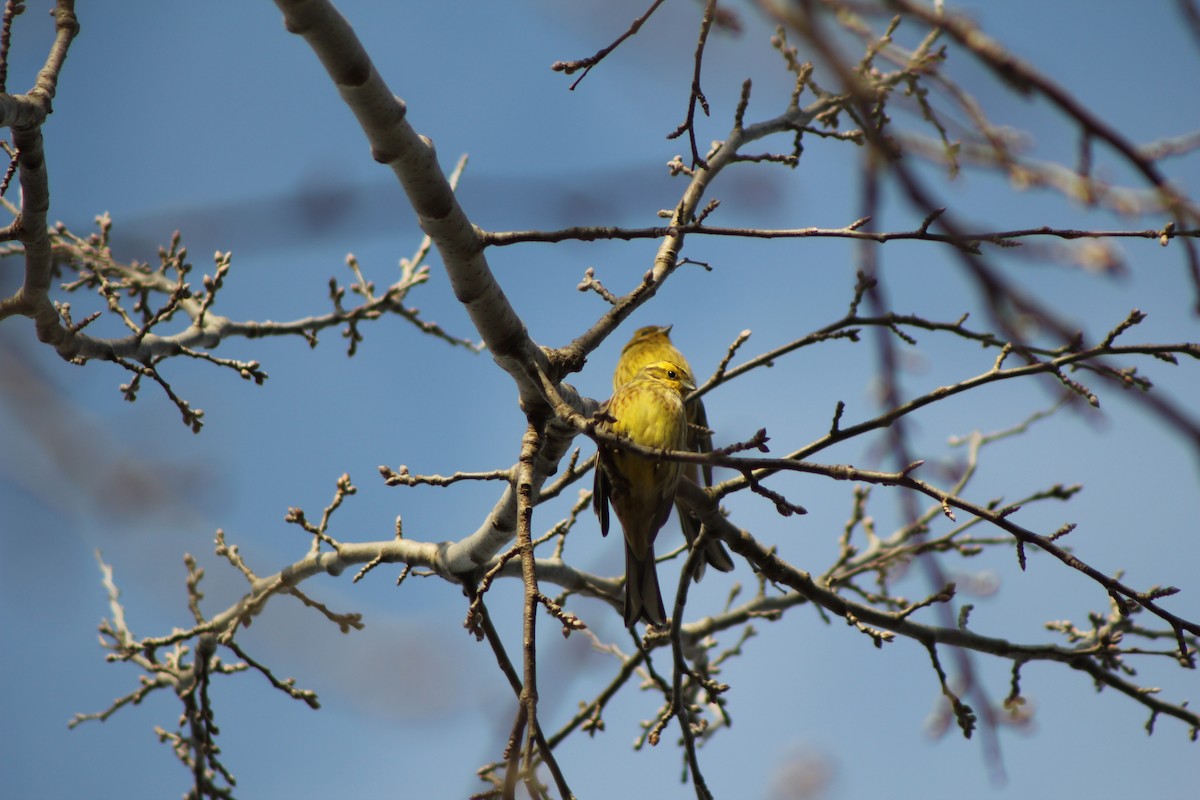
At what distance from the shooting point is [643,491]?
455cm

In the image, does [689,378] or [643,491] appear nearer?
[643,491]

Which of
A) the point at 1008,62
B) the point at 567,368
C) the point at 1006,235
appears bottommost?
the point at 1008,62

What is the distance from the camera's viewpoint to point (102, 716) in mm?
5859

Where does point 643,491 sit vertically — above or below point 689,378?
below

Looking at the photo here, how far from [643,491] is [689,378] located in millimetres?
1081

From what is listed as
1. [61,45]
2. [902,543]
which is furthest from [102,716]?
[902,543]

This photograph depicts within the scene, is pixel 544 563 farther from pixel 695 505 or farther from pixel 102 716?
pixel 102 716

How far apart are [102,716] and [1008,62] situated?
634cm

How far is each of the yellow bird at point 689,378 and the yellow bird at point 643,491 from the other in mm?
183

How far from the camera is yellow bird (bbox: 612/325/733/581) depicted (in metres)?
4.76

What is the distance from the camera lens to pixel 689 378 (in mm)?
5438

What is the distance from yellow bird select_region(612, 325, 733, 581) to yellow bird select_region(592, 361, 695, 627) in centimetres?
18

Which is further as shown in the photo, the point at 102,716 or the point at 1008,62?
the point at 102,716

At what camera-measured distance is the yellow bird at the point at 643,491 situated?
4.54 m
